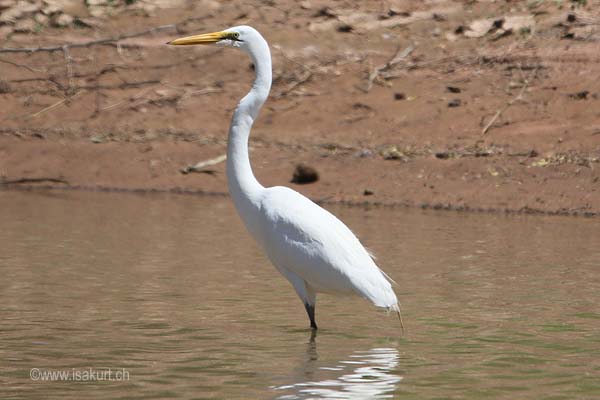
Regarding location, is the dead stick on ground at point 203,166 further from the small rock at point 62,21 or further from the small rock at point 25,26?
the small rock at point 25,26

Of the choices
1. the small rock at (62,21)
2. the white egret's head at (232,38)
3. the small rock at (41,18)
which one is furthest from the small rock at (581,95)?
the white egret's head at (232,38)

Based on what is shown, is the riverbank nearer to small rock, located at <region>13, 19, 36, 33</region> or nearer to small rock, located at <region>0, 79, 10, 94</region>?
small rock, located at <region>0, 79, 10, 94</region>

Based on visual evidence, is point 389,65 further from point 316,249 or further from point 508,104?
point 316,249

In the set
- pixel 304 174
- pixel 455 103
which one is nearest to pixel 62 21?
pixel 455 103

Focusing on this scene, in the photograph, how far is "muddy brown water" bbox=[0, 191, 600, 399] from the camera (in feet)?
21.9

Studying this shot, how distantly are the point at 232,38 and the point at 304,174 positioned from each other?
7.90 meters

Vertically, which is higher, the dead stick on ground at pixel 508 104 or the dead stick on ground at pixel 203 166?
the dead stick on ground at pixel 508 104

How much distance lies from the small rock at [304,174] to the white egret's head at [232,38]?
781cm

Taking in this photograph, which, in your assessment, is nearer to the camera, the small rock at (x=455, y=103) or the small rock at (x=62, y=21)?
the small rock at (x=455, y=103)

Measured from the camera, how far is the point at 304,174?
1658 cm

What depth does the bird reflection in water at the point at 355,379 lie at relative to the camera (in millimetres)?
6449

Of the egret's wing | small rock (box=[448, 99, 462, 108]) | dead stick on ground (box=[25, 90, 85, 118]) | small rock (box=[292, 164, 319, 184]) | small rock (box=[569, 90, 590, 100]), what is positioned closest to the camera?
the egret's wing

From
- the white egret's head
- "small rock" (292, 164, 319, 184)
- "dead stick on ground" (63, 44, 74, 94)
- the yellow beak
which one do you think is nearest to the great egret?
the white egret's head

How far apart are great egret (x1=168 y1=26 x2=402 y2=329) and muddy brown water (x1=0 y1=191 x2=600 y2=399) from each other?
34cm
